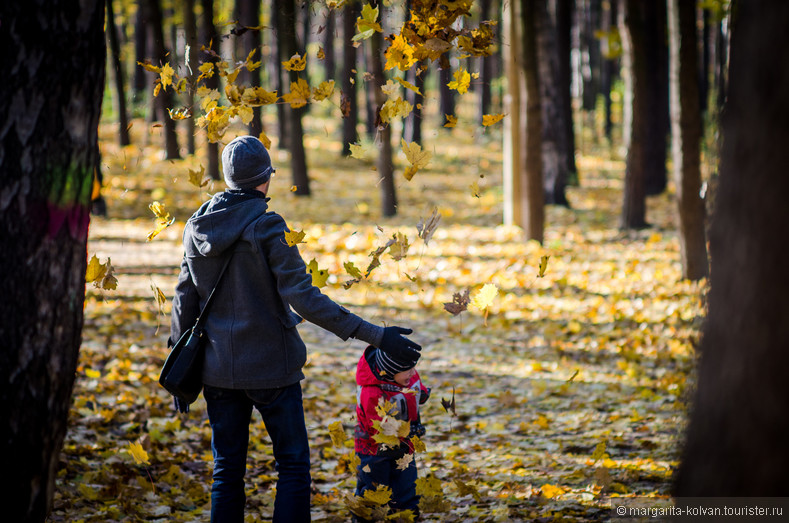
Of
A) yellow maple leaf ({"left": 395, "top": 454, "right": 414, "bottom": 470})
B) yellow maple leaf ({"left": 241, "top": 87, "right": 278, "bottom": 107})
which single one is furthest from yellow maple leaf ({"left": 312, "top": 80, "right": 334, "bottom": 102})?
yellow maple leaf ({"left": 395, "top": 454, "right": 414, "bottom": 470})

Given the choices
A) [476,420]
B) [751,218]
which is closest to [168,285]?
[476,420]

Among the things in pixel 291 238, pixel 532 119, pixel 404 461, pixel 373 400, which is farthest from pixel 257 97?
pixel 532 119

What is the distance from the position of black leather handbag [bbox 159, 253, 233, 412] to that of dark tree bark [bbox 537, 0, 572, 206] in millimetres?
9906

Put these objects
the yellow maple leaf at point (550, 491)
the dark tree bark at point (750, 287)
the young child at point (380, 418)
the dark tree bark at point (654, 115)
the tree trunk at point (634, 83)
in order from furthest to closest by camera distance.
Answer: the dark tree bark at point (654, 115), the tree trunk at point (634, 83), the yellow maple leaf at point (550, 491), the young child at point (380, 418), the dark tree bark at point (750, 287)

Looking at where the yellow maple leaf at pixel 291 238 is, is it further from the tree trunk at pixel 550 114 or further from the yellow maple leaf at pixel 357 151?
the tree trunk at pixel 550 114

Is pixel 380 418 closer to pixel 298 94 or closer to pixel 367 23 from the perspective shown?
pixel 298 94

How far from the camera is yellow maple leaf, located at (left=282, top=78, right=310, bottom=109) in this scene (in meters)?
3.61

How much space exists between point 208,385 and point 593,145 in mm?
27965

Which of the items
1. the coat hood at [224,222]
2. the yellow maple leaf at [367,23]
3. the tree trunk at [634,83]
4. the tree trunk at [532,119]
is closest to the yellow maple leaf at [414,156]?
the yellow maple leaf at [367,23]

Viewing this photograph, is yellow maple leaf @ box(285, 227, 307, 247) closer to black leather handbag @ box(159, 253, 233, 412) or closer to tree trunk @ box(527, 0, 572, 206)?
black leather handbag @ box(159, 253, 233, 412)

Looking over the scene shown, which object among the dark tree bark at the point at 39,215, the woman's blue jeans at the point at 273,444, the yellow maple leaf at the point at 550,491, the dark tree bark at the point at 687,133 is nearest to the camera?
the dark tree bark at the point at 39,215

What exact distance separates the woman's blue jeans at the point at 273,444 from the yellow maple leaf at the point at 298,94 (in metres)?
1.43

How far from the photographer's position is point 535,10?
11336 millimetres

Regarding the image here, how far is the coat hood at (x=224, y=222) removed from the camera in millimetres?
2992
